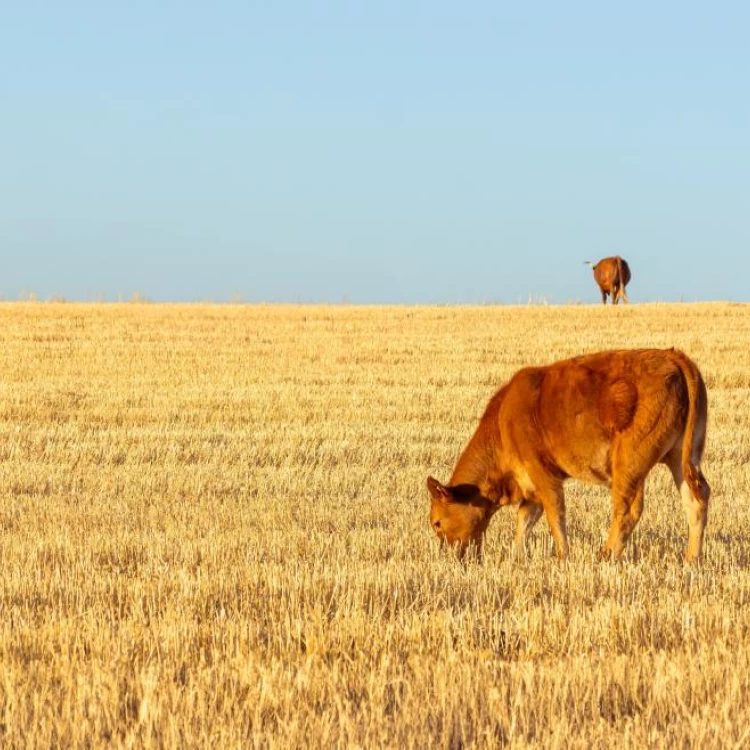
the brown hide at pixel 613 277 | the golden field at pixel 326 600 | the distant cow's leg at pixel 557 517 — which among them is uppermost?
the brown hide at pixel 613 277

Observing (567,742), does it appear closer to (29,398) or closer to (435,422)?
(435,422)

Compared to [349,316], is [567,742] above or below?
below

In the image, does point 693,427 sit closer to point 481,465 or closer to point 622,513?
point 622,513

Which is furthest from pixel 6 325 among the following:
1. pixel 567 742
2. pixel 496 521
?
pixel 567 742

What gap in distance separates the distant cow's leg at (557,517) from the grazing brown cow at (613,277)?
33.9m

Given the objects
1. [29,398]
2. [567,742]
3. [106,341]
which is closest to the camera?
[567,742]

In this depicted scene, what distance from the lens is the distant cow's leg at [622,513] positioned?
24.9 ft

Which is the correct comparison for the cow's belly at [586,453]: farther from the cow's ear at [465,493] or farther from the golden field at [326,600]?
the cow's ear at [465,493]

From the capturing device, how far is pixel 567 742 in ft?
12.9

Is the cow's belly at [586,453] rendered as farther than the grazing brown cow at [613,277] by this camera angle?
No

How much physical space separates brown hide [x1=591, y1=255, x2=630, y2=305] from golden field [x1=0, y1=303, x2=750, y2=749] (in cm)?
2460

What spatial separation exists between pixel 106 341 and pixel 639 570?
2140 centimetres

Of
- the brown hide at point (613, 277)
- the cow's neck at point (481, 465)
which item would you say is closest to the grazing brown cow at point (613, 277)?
the brown hide at point (613, 277)

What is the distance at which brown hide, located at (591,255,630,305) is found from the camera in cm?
4109
